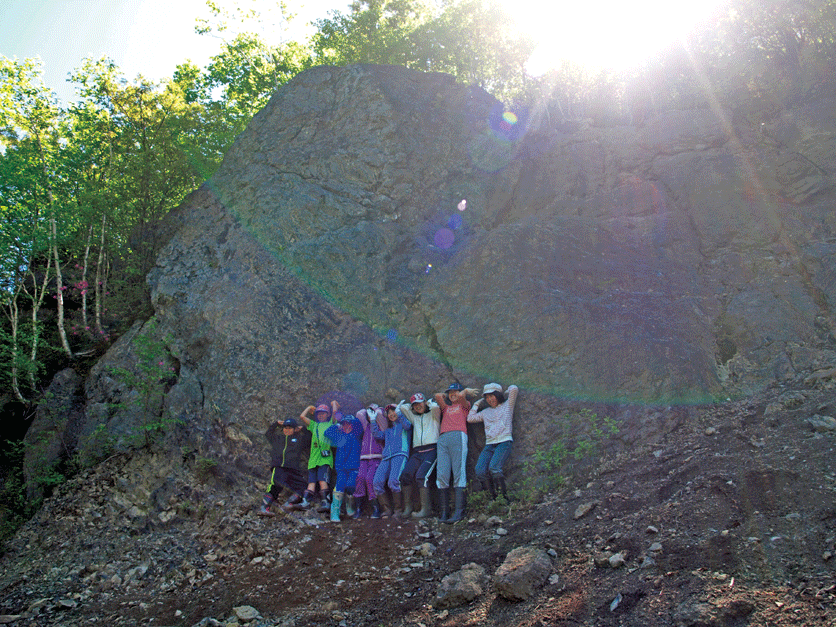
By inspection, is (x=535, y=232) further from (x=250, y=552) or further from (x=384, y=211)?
(x=250, y=552)

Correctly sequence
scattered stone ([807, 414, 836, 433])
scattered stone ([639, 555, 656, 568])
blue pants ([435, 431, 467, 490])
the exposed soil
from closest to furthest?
the exposed soil < scattered stone ([639, 555, 656, 568]) < scattered stone ([807, 414, 836, 433]) < blue pants ([435, 431, 467, 490])

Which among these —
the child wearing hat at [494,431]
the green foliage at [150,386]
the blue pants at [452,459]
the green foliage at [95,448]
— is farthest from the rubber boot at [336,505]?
the green foliage at [95,448]

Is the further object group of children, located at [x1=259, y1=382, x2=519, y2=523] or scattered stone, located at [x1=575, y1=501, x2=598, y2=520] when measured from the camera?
group of children, located at [x1=259, y1=382, x2=519, y2=523]

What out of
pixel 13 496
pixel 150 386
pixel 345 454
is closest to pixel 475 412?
pixel 345 454

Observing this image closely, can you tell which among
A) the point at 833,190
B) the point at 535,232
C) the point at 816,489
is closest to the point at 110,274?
the point at 535,232

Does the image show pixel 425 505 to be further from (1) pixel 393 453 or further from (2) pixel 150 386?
(2) pixel 150 386

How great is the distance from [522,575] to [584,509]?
1247 millimetres

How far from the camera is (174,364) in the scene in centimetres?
873

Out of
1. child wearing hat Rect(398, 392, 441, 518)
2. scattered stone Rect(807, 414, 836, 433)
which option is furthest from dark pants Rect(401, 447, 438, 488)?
scattered stone Rect(807, 414, 836, 433)

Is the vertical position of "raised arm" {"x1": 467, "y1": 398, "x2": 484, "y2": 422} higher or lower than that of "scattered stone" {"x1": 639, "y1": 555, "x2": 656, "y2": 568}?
higher

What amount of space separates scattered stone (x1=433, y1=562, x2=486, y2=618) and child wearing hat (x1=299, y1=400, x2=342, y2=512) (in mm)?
2561

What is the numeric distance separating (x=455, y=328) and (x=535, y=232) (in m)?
2.13

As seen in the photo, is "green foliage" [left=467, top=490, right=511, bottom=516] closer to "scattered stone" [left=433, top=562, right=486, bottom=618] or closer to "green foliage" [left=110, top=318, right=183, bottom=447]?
"scattered stone" [left=433, top=562, right=486, bottom=618]

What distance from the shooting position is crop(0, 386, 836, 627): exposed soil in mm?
3592
